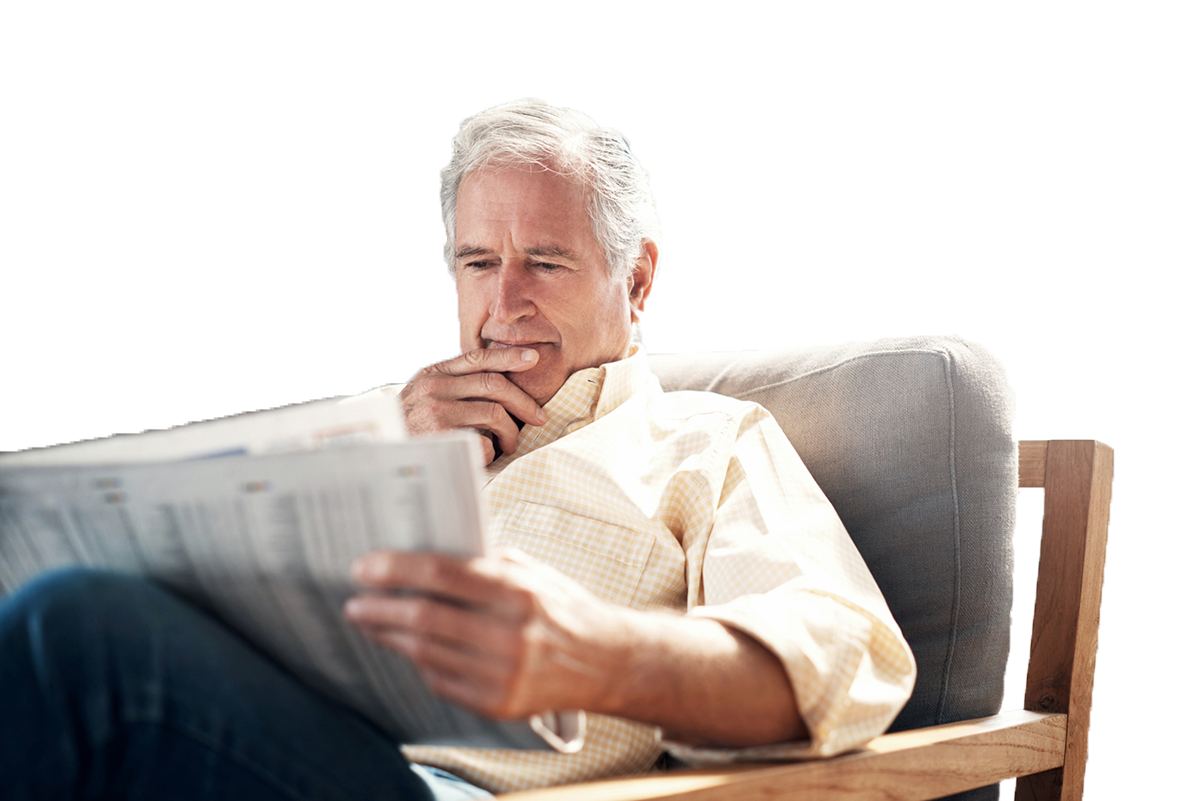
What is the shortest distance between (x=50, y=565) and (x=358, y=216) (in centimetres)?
195

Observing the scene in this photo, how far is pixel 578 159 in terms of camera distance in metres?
1.15

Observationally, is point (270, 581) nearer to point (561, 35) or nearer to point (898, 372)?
point (898, 372)

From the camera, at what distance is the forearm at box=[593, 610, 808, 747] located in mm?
589

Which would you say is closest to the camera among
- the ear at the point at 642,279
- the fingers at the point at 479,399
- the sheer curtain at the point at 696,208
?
the fingers at the point at 479,399

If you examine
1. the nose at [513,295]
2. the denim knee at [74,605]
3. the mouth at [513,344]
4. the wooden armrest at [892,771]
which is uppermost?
the nose at [513,295]

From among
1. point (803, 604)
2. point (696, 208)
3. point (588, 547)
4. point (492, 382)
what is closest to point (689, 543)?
point (588, 547)

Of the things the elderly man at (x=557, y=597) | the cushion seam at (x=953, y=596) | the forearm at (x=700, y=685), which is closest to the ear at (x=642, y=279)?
the elderly man at (x=557, y=597)

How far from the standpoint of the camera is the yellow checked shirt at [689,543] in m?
0.70

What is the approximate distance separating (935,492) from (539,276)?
54 cm

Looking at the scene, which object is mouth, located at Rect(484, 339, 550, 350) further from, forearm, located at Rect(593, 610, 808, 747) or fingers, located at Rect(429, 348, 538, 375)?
forearm, located at Rect(593, 610, 808, 747)

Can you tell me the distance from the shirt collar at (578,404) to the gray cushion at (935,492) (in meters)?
0.25

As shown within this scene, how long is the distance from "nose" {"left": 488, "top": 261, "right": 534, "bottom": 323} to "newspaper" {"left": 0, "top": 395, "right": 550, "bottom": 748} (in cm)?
62

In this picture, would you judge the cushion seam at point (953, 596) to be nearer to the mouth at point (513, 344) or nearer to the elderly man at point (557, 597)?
the elderly man at point (557, 597)

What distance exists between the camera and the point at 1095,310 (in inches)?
65.4
